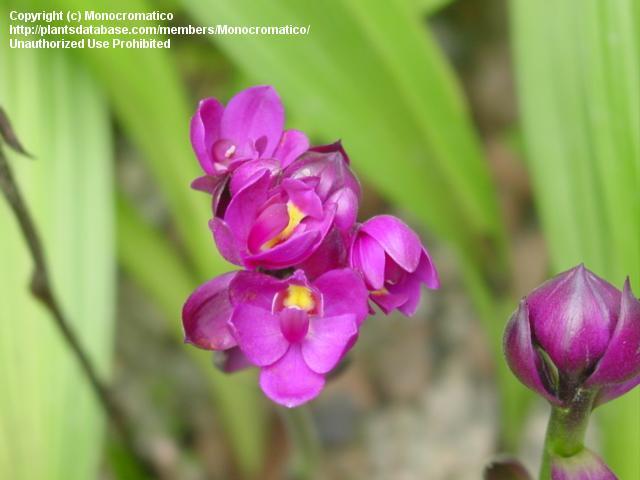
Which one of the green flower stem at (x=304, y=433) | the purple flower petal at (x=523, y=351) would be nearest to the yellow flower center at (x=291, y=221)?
the purple flower petal at (x=523, y=351)

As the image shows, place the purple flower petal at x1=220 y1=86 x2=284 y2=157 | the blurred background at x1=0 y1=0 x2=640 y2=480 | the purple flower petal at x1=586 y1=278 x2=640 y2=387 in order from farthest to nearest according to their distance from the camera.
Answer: the blurred background at x1=0 y1=0 x2=640 y2=480, the purple flower petal at x1=220 y1=86 x2=284 y2=157, the purple flower petal at x1=586 y1=278 x2=640 y2=387

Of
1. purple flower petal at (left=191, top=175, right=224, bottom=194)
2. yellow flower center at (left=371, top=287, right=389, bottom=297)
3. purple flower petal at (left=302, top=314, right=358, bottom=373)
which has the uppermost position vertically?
purple flower petal at (left=191, top=175, right=224, bottom=194)

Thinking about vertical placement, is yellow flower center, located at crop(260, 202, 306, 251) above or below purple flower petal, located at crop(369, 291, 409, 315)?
above

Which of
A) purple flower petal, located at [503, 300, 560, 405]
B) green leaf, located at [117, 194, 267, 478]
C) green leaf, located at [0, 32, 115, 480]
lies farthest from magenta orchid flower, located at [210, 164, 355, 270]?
green leaf, located at [117, 194, 267, 478]

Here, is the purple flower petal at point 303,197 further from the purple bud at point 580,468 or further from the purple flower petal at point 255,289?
the purple bud at point 580,468

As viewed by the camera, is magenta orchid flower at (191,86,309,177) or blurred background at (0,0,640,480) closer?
magenta orchid flower at (191,86,309,177)

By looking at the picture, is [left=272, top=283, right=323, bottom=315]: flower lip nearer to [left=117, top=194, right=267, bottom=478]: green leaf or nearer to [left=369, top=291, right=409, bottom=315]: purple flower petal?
[left=369, top=291, right=409, bottom=315]: purple flower petal
